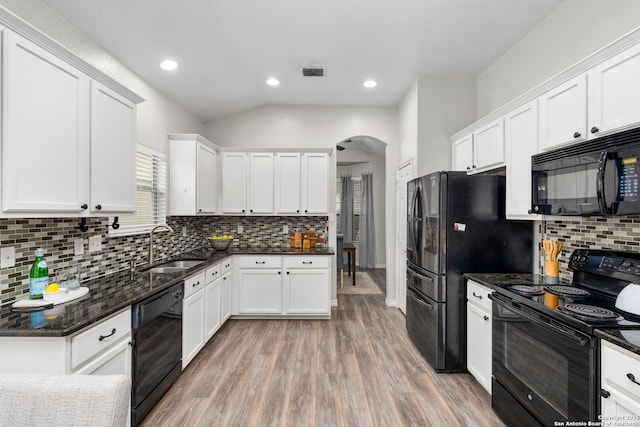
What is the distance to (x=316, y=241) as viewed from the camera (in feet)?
14.5

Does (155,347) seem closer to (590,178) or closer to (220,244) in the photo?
(220,244)

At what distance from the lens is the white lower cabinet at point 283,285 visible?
390 cm

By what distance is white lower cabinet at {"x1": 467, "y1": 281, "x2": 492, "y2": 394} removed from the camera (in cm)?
225

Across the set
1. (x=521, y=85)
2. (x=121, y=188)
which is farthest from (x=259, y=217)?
(x=521, y=85)

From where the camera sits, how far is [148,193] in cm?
327

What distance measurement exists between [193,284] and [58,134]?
1.58 m

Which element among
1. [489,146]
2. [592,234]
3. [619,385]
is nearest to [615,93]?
[592,234]

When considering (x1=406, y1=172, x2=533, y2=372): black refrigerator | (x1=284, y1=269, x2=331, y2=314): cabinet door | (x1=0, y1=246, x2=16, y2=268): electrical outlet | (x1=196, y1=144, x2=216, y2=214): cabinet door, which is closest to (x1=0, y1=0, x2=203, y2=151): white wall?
(x1=196, y1=144, x2=216, y2=214): cabinet door

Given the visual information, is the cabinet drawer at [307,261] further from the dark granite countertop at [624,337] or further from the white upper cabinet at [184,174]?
the dark granite countertop at [624,337]

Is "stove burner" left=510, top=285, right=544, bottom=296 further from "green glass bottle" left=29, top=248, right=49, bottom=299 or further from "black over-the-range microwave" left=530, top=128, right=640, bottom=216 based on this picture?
"green glass bottle" left=29, top=248, right=49, bottom=299

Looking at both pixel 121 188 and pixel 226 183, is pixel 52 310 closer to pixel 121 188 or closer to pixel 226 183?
pixel 121 188

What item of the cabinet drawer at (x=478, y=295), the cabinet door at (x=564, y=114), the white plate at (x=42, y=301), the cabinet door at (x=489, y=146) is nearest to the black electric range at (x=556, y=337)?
the cabinet drawer at (x=478, y=295)

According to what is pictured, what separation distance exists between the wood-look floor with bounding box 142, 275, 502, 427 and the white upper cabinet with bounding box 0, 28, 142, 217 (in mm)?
1537

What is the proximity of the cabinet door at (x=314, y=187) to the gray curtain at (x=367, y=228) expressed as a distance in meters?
3.75
